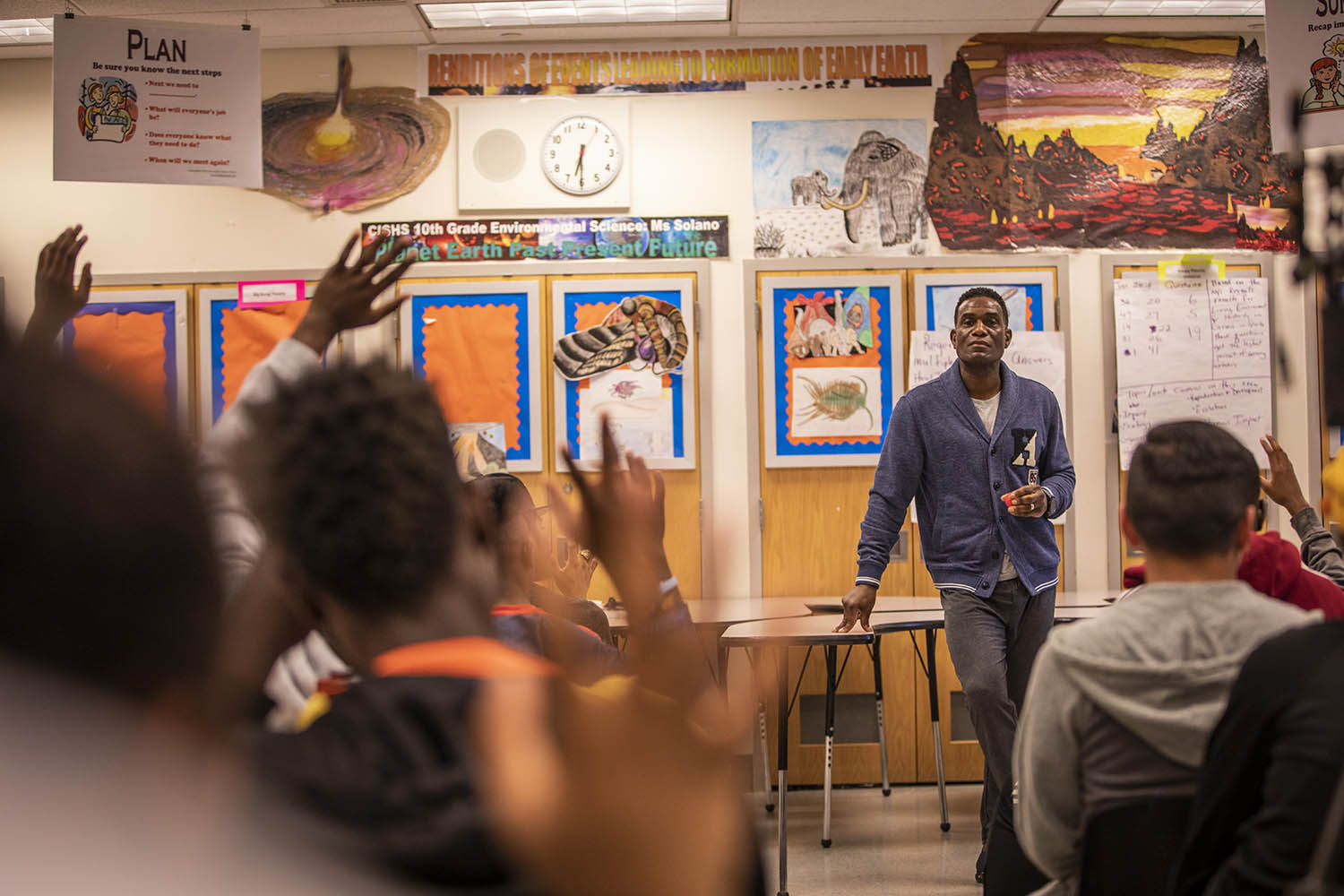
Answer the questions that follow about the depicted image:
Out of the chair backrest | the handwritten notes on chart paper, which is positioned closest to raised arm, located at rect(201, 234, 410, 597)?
the chair backrest

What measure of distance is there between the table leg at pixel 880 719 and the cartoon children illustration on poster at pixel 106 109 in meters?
3.56

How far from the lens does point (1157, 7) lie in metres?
4.82

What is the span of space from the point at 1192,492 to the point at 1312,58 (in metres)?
3.13

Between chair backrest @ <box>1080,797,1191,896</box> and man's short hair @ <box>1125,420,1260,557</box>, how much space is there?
1.18 ft

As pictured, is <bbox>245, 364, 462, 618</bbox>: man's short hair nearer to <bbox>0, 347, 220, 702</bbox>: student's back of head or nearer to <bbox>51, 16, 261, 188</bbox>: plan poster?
<bbox>0, 347, 220, 702</bbox>: student's back of head

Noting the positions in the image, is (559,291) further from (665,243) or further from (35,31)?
(35,31)

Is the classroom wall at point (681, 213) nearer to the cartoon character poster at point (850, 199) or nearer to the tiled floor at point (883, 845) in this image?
the cartoon character poster at point (850, 199)

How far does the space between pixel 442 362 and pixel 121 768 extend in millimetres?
4634

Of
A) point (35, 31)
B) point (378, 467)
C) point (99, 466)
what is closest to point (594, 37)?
point (35, 31)

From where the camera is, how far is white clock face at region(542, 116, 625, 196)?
16.4 feet

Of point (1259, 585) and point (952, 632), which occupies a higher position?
point (1259, 585)

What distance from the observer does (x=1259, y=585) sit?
2180 mm

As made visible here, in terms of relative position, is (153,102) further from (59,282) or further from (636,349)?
(59,282)

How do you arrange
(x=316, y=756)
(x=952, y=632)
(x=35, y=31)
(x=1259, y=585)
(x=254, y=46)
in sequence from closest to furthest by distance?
(x=316, y=756), (x=1259, y=585), (x=952, y=632), (x=254, y=46), (x=35, y=31)
